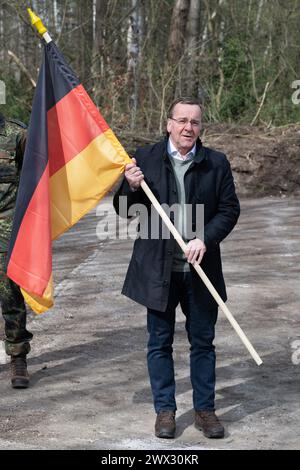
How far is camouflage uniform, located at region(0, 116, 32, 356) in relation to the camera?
21.7 ft

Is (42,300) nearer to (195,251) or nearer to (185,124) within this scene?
(195,251)

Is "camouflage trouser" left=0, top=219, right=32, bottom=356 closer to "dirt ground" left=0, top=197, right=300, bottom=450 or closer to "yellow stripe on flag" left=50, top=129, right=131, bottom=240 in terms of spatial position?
"dirt ground" left=0, top=197, right=300, bottom=450

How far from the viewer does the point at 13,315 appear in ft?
22.3

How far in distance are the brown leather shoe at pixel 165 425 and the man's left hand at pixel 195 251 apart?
86cm

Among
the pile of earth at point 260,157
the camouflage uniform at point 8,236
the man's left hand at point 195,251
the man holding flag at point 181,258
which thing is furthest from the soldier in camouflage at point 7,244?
the pile of earth at point 260,157

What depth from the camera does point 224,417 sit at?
5930 mm

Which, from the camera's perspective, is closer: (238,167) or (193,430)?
(193,430)

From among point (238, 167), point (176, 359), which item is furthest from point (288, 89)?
point (176, 359)

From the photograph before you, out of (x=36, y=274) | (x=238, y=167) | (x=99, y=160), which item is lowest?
(x=238, y=167)

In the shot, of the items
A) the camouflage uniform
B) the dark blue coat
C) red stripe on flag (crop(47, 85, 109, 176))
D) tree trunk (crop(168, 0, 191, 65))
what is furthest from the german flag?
tree trunk (crop(168, 0, 191, 65))

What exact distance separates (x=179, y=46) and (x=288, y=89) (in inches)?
110

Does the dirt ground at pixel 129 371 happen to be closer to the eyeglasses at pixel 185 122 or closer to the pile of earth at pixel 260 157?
the eyeglasses at pixel 185 122
